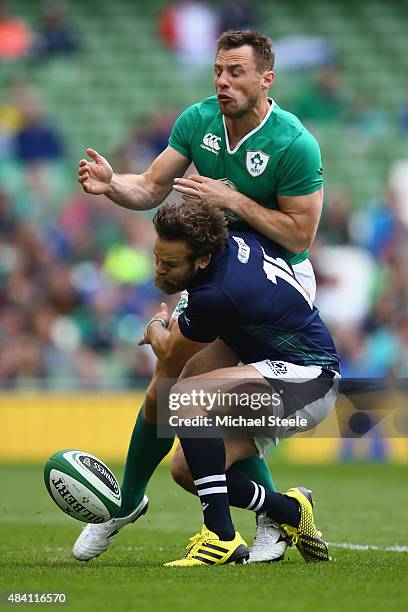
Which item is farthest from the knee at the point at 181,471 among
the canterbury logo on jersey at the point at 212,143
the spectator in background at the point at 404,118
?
the spectator in background at the point at 404,118

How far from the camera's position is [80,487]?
20.3ft

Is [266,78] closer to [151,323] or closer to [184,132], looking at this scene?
[184,132]

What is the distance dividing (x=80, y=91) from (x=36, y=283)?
4654 millimetres

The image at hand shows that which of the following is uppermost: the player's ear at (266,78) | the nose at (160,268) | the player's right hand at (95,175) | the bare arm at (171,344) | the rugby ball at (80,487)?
the player's ear at (266,78)

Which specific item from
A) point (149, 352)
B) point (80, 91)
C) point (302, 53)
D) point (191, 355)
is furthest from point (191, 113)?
point (302, 53)

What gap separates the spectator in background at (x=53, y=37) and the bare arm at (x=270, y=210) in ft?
41.0

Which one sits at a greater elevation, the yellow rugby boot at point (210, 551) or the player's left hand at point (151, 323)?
the player's left hand at point (151, 323)

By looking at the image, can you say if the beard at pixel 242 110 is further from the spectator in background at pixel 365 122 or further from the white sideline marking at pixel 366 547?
the spectator in background at pixel 365 122

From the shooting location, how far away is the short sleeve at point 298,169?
20.4 ft

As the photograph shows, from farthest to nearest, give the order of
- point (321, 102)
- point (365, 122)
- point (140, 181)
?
point (365, 122) → point (321, 102) → point (140, 181)

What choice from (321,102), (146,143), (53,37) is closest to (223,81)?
(146,143)

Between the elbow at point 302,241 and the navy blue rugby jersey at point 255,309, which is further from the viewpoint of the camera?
the elbow at point 302,241

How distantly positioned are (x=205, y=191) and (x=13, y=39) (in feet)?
42.4

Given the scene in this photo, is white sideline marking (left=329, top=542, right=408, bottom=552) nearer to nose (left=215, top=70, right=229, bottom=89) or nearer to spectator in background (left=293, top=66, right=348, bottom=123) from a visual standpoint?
nose (left=215, top=70, right=229, bottom=89)
